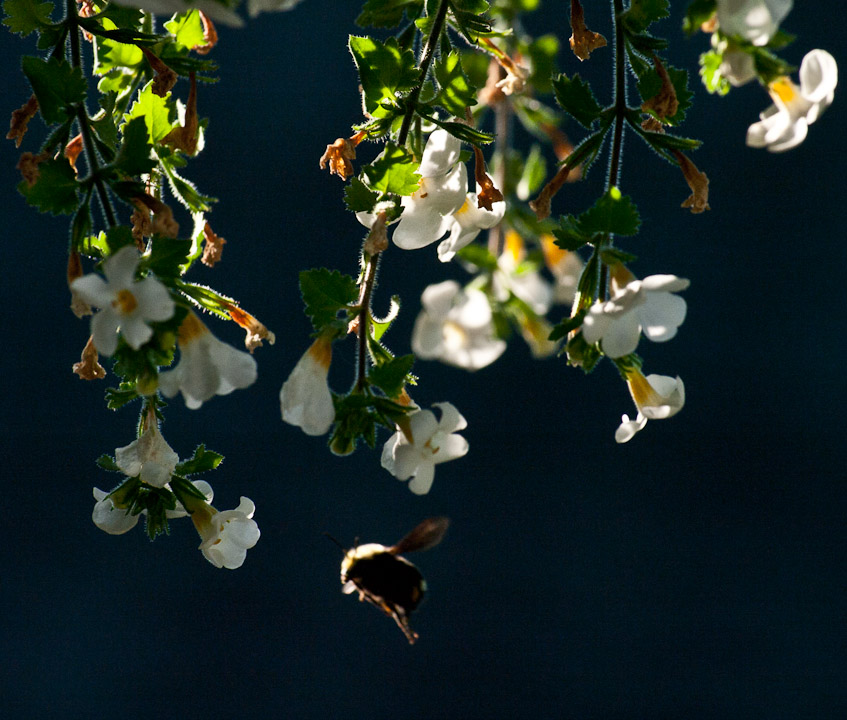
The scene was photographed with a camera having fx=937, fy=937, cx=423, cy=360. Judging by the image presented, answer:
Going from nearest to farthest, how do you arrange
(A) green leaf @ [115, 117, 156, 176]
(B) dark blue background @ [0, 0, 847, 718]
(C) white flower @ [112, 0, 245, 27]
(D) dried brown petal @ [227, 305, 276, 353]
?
(C) white flower @ [112, 0, 245, 27] < (A) green leaf @ [115, 117, 156, 176] < (D) dried brown petal @ [227, 305, 276, 353] < (B) dark blue background @ [0, 0, 847, 718]

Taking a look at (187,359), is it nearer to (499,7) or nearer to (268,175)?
(499,7)

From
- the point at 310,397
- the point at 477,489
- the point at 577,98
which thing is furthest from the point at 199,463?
the point at 477,489

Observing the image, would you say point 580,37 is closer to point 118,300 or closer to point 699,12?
point 699,12

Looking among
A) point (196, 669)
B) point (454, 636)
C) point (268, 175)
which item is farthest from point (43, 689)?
point (268, 175)

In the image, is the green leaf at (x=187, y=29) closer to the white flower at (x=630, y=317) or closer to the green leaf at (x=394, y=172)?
the green leaf at (x=394, y=172)

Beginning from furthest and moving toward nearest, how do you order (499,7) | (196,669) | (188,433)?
(196,669) → (188,433) → (499,7)

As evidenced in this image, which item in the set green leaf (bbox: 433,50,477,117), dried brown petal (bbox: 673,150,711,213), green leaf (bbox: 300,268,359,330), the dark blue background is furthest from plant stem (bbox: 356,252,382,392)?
the dark blue background

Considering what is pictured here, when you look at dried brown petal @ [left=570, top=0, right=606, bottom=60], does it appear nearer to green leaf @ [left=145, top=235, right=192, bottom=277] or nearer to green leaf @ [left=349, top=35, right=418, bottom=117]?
green leaf @ [left=349, top=35, right=418, bottom=117]
